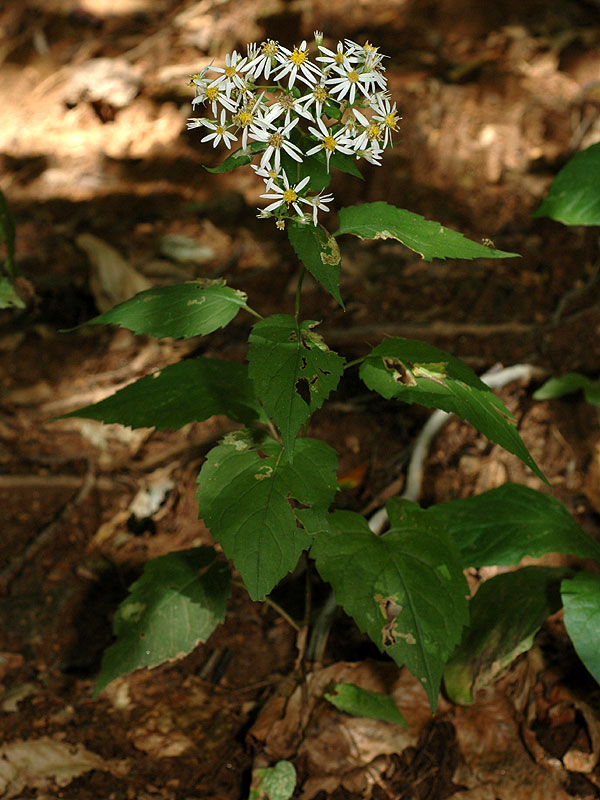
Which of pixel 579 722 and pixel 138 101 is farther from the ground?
pixel 138 101

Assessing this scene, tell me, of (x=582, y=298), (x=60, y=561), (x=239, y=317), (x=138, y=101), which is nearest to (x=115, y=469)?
(x=60, y=561)

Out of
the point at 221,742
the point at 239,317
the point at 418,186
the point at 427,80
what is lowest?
the point at 221,742

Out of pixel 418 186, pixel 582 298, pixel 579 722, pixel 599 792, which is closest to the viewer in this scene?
pixel 599 792

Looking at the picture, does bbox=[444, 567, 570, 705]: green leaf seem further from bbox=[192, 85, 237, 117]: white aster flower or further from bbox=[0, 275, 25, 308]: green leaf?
bbox=[0, 275, 25, 308]: green leaf

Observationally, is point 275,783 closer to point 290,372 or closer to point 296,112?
point 290,372

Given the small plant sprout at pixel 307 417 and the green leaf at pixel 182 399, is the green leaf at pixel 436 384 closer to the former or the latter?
the small plant sprout at pixel 307 417

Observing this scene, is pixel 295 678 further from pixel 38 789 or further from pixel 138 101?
pixel 138 101

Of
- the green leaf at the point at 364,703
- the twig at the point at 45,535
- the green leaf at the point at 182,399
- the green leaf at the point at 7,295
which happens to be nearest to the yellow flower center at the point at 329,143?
the green leaf at the point at 182,399
